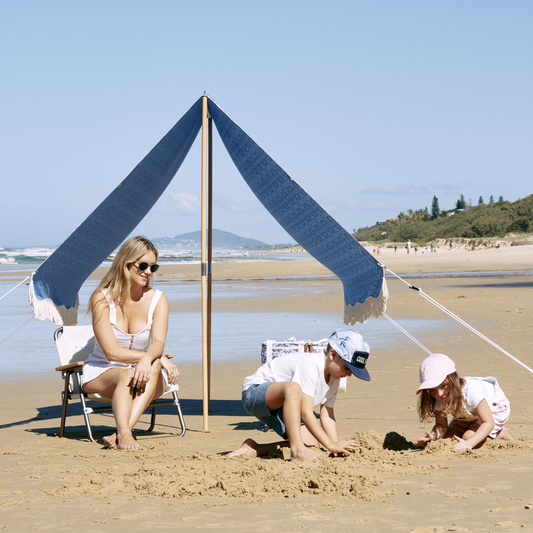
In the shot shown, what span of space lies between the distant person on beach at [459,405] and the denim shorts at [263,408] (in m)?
0.76

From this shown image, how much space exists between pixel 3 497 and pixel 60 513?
1.33ft

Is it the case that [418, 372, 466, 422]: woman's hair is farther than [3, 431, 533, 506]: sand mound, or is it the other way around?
[418, 372, 466, 422]: woman's hair

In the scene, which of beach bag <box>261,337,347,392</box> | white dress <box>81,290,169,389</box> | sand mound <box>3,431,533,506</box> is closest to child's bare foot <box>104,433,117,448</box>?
sand mound <box>3,431,533,506</box>

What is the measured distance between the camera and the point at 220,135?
17.3 ft

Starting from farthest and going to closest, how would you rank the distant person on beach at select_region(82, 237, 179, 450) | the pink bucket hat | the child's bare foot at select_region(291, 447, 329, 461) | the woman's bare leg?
the distant person on beach at select_region(82, 237, 179, 450)
the woman's bare leg
the pink bucket hat
the child's bare foot at select_region(291, 447, 329, 461)

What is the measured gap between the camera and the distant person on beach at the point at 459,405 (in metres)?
3.50

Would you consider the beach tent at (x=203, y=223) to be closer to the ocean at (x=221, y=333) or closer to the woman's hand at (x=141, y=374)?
the woman's hand at (x=141, y=374)

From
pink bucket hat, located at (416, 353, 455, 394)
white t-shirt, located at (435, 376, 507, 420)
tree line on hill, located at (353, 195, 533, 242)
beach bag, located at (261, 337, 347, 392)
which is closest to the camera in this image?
pink bucket hat, located at (416, 353, 455, 394)

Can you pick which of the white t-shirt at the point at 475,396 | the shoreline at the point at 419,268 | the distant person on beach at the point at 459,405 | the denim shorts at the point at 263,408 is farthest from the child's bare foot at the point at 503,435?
the shoreline at the point at 419,268

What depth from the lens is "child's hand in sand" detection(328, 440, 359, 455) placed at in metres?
3.41

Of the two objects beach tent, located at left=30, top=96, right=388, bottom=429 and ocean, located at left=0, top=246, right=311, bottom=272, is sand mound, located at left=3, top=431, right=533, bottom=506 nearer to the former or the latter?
beach tent, located at left=30, top=96, right=388, bottom=429

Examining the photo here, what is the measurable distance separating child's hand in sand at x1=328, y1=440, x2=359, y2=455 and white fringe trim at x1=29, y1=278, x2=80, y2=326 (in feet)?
9.51

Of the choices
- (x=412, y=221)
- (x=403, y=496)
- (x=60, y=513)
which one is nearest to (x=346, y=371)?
(x=403, y=496)

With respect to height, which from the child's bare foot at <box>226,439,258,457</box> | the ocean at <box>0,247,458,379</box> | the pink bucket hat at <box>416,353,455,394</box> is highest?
the pink bucket hat at <box>416,353,455,394</box>
